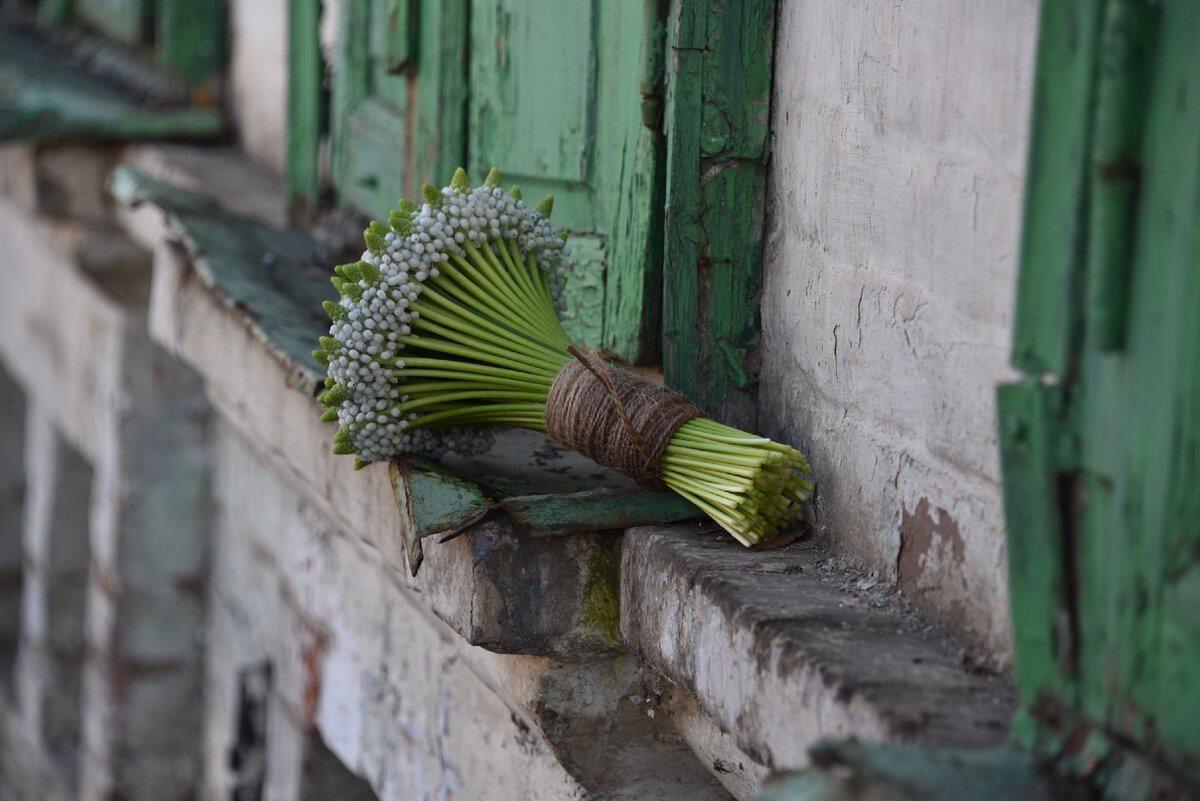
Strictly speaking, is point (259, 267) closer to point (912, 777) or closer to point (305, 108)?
point (305, 108)

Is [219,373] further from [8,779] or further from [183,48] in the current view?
[8,779]

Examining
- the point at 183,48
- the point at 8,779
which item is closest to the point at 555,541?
the point at 183,48

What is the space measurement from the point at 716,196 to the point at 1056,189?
2.42ft

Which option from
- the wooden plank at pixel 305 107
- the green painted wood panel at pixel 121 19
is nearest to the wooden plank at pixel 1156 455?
the wooden plank at pixel 305 107

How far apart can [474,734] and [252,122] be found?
264 cm

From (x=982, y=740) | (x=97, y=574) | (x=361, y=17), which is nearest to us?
(x=982, y=740)

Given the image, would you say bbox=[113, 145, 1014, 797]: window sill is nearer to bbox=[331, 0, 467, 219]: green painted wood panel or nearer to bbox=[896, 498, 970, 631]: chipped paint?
bbox=[896, 498, 970, 631]: chipped paint

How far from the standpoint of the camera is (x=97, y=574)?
391 centimetres

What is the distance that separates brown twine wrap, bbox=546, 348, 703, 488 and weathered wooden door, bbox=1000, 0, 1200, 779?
0.57m

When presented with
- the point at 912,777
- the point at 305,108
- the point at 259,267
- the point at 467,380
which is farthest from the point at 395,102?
the point at 912,777

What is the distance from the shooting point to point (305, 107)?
3240 millimetres

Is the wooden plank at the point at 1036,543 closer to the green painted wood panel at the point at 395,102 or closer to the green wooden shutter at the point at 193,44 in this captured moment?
the green painted wood panel at the point at 395,102

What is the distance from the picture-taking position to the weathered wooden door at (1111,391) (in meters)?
0.87

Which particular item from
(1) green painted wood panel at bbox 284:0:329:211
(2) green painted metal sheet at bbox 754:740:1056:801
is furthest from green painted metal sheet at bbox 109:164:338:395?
(2) green painted metal sheet at bbox 754:740:1056:801
